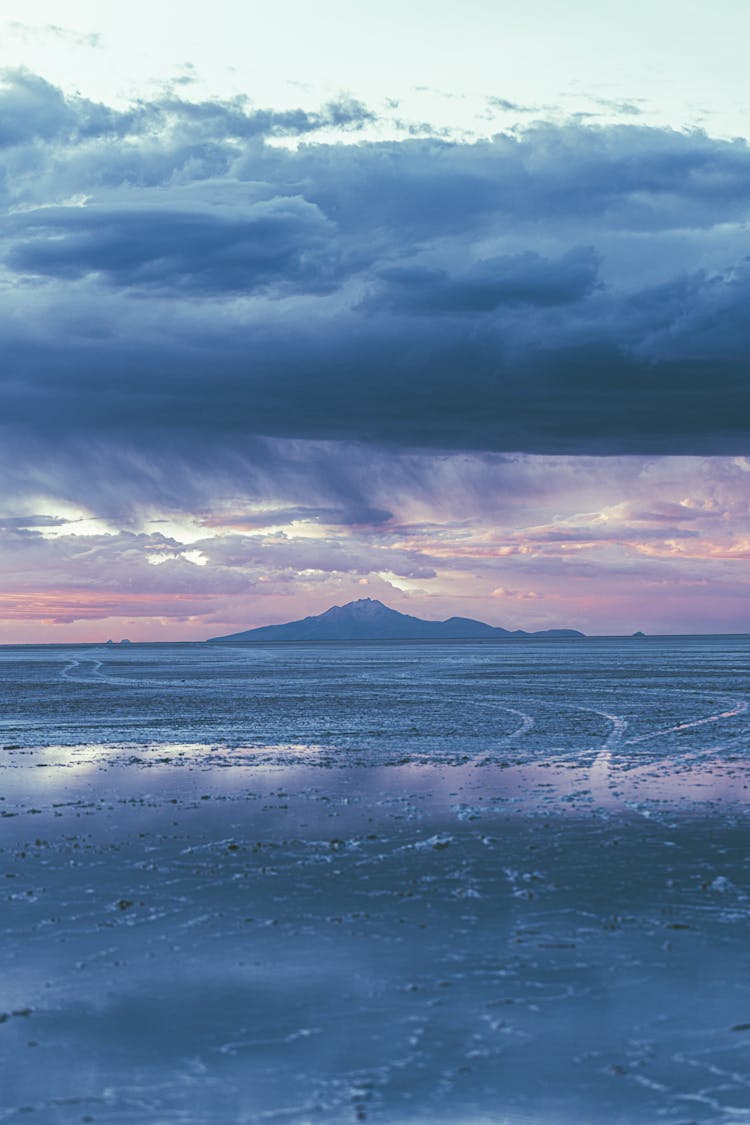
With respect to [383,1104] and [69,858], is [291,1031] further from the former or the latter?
[69,858]

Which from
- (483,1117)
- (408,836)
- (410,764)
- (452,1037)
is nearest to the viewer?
(483,1117)

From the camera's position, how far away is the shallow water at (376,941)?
336 inches

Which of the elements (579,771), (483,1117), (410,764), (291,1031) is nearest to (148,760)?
(410,764)

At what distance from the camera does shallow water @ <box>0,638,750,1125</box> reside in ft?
28.0

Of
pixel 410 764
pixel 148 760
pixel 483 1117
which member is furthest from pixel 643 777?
pixel 483 1117

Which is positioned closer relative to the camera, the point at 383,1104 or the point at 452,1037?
the point at 383,1104

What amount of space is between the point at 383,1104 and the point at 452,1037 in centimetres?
138

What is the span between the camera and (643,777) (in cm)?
2533

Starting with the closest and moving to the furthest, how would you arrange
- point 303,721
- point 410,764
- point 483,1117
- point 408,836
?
point 483,1117 < point 408,836 < point 410,764 < point 303,721

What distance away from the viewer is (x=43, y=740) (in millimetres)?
35219

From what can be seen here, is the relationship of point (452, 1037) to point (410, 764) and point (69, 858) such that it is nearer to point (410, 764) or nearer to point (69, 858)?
point (69, 858)

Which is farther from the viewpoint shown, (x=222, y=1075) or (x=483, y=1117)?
(x=222, y=1075)

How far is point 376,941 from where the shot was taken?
12367 millimetres

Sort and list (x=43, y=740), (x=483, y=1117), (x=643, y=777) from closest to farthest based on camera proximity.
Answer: (x=483, y=1117), (x=643, y=777), (x=43, y=740)
